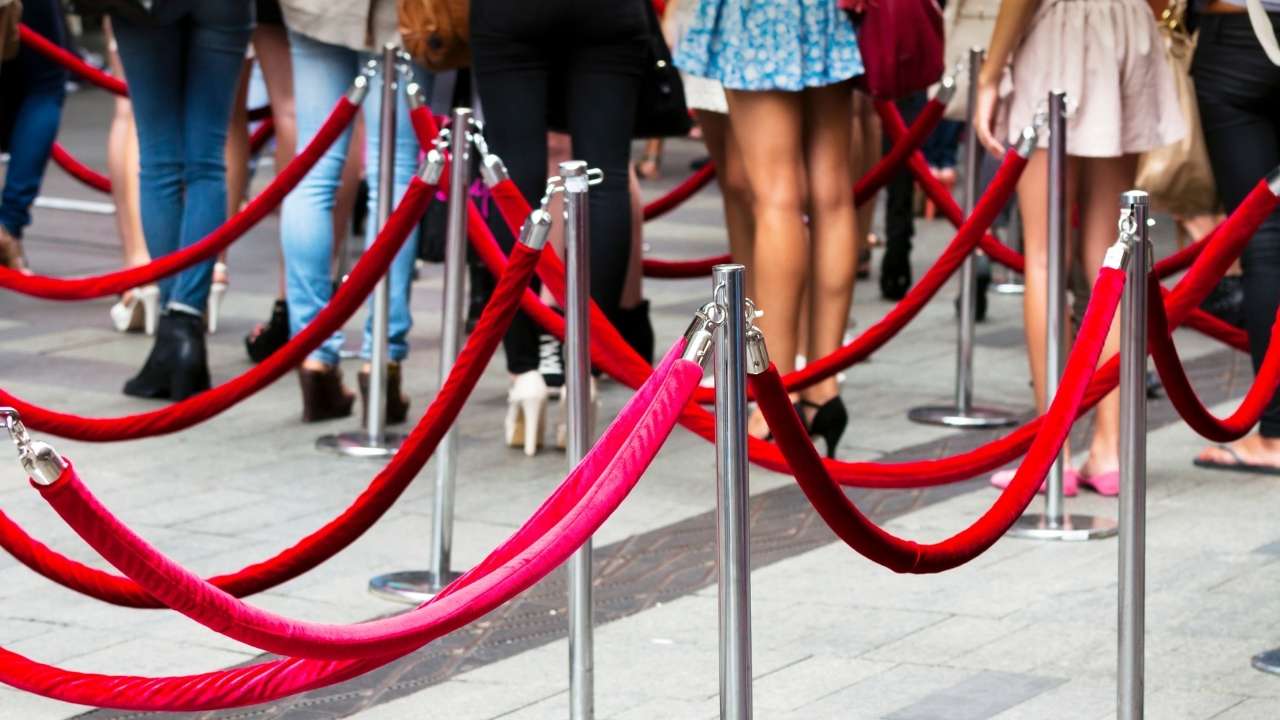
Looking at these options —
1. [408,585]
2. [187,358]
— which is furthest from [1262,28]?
[187,358]

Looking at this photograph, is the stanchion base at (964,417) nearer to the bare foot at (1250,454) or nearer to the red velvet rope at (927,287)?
the bare foot at (1250,454)

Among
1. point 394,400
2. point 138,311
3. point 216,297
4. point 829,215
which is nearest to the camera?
point 829,215

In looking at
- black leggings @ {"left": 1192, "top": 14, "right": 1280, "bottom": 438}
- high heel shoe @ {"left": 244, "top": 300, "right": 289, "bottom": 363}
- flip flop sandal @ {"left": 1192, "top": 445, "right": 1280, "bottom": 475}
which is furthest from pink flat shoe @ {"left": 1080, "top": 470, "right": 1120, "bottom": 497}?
high heel shoe @ {"left": 244, "top": 300, "right": 289, "bottom": 363}

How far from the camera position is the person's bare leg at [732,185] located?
7.30m

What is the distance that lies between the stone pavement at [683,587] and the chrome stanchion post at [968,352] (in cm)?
14

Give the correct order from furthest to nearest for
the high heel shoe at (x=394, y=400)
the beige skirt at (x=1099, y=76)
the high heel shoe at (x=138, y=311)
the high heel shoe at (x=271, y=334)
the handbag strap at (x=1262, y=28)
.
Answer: the high heel shoe at (x=138, y=311)
the high heel shoe at (x=271, y=334)
the high heel shoe at (x=394, y=400)
the beige skirt at (x=1099, y=76)
the handbag strap at (x=1262, y=28)

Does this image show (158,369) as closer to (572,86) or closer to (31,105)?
(572,86)

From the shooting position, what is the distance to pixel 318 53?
731cm

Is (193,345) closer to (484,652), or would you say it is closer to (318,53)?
(318,53)

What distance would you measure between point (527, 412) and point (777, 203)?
984 mm

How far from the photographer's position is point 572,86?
20.7 ft

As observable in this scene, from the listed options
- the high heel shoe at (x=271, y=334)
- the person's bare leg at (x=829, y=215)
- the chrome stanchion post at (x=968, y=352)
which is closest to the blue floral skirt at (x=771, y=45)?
the person's bare leg at (x=829, y=215)

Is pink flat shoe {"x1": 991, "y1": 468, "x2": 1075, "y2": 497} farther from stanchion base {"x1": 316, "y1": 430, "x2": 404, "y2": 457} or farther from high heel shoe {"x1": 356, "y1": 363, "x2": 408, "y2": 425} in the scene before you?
high heel shoe {"x1": 356, "y1": 363, "x2": 408, "y2": 425}

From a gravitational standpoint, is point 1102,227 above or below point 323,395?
above
